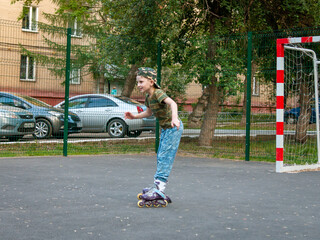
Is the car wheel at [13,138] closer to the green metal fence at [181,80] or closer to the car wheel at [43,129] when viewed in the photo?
the green metal fence at [181,80]

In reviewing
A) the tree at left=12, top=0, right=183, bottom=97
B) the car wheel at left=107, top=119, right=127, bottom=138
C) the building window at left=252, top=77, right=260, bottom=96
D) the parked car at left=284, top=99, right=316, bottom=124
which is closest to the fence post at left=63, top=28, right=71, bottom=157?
the tree at left=12, top=0, right=183, bottom=97

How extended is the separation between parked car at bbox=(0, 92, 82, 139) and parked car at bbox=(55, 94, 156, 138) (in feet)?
0.85

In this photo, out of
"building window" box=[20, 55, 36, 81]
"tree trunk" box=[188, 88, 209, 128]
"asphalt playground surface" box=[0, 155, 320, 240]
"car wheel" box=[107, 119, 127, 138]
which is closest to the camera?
"asphalt playground surface" box=[0, 155, 320, 240]

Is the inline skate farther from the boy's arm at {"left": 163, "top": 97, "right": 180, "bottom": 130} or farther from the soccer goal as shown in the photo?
the soccer goal

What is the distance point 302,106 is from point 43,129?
20.9 ft

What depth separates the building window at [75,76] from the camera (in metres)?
12.2

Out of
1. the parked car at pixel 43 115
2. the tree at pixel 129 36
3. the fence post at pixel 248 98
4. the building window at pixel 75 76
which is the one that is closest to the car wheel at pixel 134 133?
the tree at pixel 129 36

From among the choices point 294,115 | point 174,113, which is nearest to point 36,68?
point 294,115

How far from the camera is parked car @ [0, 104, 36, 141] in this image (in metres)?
12.4

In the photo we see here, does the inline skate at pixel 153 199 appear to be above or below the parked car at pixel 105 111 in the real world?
below

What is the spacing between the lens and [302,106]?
12734mm

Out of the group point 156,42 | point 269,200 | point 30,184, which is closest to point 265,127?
point 156,42

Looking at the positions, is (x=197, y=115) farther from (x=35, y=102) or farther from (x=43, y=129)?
(x=35, y=102)

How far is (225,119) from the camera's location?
1341cm
